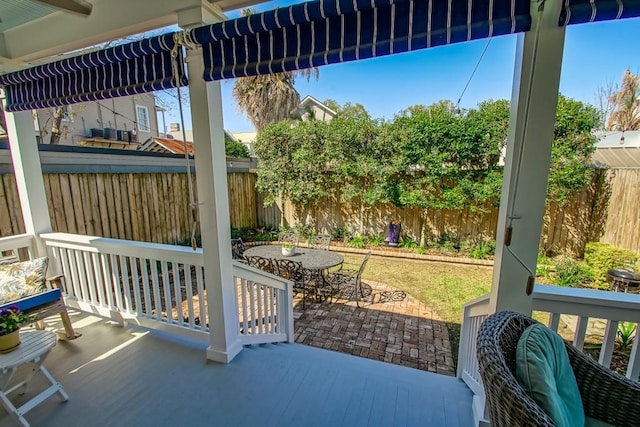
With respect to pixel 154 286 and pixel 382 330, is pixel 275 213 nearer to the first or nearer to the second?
pixel 382 330

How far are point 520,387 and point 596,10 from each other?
54.4 inches

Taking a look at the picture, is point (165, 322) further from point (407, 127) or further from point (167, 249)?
point (407, 127)

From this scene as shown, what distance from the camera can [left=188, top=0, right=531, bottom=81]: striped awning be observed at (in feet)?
3.94

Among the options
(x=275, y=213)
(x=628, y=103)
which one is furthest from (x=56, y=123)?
(x=628, y=103)

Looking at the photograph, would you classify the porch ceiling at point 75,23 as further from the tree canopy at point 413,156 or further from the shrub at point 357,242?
the shrub at point 357,242

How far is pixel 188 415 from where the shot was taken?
167cm

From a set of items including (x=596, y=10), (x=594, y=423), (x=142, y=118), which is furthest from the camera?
(x=142, y=118)

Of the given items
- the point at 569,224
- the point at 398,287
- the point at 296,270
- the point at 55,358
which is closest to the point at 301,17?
the point at 55,358

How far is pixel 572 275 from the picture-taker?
15.1 feet

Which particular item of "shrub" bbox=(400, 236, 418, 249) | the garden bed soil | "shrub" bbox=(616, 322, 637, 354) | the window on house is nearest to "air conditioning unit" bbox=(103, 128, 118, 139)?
the window on house

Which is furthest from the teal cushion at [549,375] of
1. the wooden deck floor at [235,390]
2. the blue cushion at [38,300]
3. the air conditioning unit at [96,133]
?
the air conditioning unit at [96,133]

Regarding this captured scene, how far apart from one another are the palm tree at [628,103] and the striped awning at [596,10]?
14.3 meters

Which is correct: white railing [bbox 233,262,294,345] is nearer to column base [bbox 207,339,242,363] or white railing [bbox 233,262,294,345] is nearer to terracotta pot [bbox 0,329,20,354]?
column base [bbox 207,339,242,363]

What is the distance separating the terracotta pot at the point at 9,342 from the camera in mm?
1626
